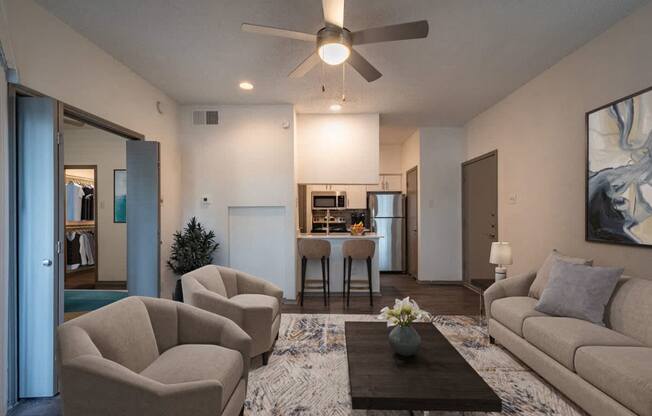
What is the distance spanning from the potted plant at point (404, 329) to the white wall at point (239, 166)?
2796mm

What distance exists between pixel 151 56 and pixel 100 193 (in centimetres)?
373

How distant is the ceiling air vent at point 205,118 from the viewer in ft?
15.8

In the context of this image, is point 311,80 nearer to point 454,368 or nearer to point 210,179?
point 210,179

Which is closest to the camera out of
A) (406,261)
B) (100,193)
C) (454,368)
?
(454,368)

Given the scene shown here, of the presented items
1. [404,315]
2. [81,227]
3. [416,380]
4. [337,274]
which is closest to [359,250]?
[337,274]

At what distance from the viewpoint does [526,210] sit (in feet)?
13.0

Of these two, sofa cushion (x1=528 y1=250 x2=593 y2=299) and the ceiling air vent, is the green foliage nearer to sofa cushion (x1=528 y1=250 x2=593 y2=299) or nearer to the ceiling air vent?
the ceiling air vent

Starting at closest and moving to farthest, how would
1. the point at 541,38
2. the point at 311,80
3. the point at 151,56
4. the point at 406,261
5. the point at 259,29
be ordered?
the point at 259,29, the point at 541,38, the point at 151,56, the point at 311,80, the point at 406,261

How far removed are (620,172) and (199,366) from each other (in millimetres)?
3410

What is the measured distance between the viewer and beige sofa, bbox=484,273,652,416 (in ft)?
5.72

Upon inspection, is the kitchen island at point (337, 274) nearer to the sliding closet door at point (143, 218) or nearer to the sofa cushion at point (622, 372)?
the sliding closet door at point (143, 218)

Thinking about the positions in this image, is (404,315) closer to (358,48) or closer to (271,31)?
(271,31)

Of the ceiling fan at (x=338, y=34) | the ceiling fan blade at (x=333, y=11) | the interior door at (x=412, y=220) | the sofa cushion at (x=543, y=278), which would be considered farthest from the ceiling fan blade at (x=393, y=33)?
the interior door at (x=412, y=220)

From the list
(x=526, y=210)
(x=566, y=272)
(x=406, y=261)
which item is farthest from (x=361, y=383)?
(x=406, y=261)
